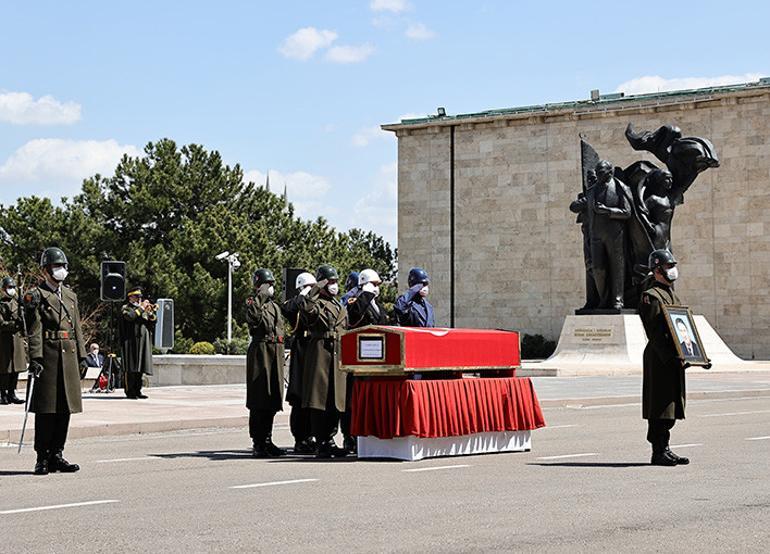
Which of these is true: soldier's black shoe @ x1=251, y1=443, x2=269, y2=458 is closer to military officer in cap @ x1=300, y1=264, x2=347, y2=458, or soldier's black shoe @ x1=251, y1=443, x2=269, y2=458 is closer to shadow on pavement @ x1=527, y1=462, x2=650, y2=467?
military officer in cap @ x1=300, y1=264, x2=347, y2=458

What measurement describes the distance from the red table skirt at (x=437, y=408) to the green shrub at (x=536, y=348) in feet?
132

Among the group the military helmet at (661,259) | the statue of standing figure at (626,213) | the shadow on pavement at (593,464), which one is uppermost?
the statue of standing figure at (626,213)

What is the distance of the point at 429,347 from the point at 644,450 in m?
2.76

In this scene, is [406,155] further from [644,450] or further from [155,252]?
[644,450]

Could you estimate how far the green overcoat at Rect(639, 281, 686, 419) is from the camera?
1309cm

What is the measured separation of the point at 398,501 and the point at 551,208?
4782 cm

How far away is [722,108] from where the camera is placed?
5384cm

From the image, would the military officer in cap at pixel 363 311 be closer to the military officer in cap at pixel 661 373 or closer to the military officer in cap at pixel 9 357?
the military officer in cap at pixel 661 373

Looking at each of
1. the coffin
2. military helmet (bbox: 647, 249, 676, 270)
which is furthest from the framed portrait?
the coffin

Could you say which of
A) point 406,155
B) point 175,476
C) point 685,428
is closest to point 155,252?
point 406,155

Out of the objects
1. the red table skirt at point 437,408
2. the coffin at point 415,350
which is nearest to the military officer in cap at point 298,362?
the coffin at point 415,350

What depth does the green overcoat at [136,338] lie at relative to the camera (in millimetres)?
24891

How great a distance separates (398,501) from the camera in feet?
34.2

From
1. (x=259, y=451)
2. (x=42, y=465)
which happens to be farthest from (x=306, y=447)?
(x=42, y=465)
